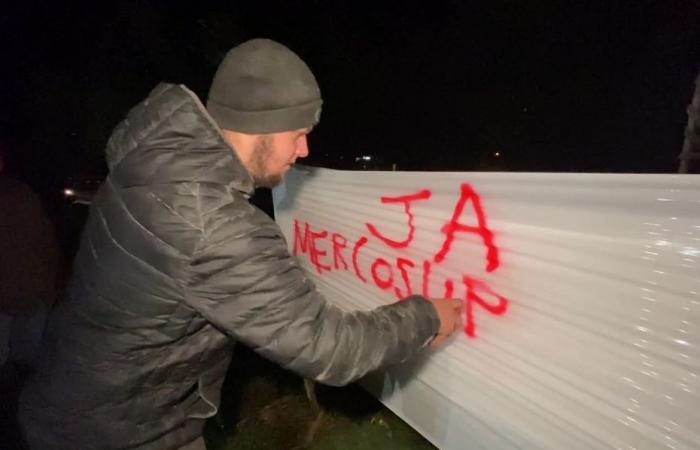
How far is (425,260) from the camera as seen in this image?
7.04ft

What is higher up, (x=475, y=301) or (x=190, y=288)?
(x=190, y=288)

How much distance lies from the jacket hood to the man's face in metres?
0.14

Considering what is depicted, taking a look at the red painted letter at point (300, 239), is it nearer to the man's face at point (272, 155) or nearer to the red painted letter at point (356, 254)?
the red painted letter at point (356, 254)

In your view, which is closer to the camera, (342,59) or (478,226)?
(478,226)

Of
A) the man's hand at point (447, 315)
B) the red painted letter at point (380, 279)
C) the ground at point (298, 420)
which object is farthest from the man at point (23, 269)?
the man's hand at point (447, 315)

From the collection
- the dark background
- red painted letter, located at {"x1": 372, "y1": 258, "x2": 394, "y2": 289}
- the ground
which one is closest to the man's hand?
red painted letter, located at {"x1": 372, "y1": 258, "x2": 394, "y2": 289}

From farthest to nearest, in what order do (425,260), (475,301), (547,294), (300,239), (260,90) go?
(300,239) < (425,260) < (475,301) < (547,294) < (260,90)

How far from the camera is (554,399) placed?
5.59 ft

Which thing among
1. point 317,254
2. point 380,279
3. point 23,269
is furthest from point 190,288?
point 23,269

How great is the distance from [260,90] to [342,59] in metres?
7.70

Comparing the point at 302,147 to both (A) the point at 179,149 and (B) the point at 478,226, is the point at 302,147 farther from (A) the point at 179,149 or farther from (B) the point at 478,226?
(B) the point at 478,226

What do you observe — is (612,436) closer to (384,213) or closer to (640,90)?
(384,213)

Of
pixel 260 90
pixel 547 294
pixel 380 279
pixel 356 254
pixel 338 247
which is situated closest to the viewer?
pixel 260 90

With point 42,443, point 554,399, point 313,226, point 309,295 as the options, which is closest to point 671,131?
point 313,226
